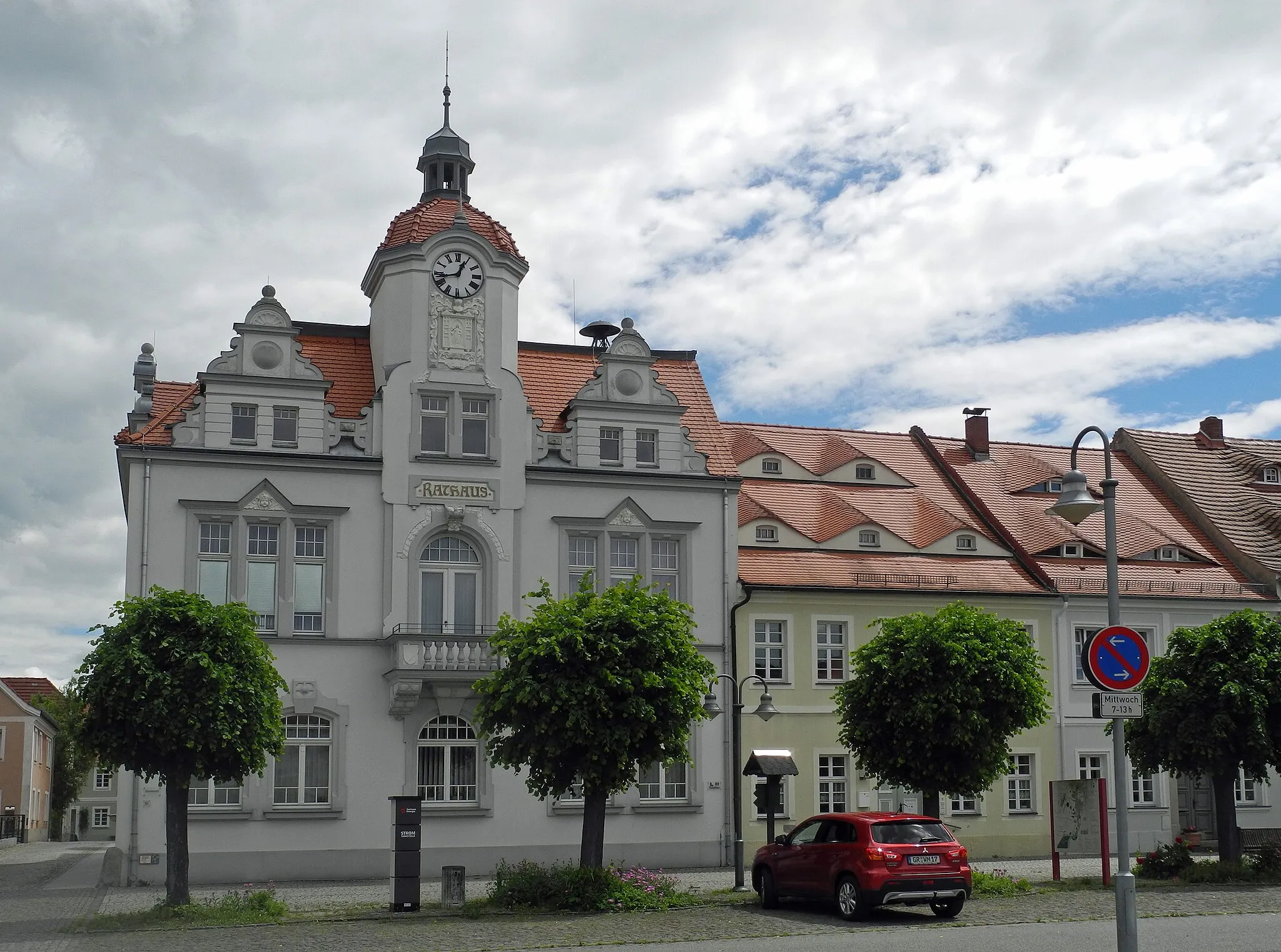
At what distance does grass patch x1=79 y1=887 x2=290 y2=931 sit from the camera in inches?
858

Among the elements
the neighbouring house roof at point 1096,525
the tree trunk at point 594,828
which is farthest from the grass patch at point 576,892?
the neighbouring house roof at point 1096,525

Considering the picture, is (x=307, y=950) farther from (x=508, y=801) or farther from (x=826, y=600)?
(x=826, y=600)

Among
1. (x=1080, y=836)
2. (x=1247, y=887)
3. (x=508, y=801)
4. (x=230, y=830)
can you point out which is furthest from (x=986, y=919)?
(x=230, y=830)

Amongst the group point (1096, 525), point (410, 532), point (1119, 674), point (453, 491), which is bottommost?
point (1119, 674)

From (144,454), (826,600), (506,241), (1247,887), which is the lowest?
(1247,887)

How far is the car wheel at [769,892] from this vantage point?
79.3 ft

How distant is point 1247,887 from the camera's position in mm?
26406

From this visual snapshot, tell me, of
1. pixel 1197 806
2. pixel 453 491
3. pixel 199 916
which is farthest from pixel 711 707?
pixel 1197 806

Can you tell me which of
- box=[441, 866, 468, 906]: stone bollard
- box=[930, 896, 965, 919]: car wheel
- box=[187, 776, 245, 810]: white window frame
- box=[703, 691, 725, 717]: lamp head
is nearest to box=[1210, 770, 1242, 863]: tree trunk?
box=[930, 896, 965, 919]: car wheel

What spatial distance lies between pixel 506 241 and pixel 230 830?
1488cm

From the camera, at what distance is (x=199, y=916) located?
2219 centimetres

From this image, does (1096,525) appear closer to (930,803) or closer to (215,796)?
(930,803)

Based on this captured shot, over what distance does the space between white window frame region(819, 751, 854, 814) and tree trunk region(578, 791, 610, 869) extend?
1119 cm

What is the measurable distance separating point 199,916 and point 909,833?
10.9 metres
